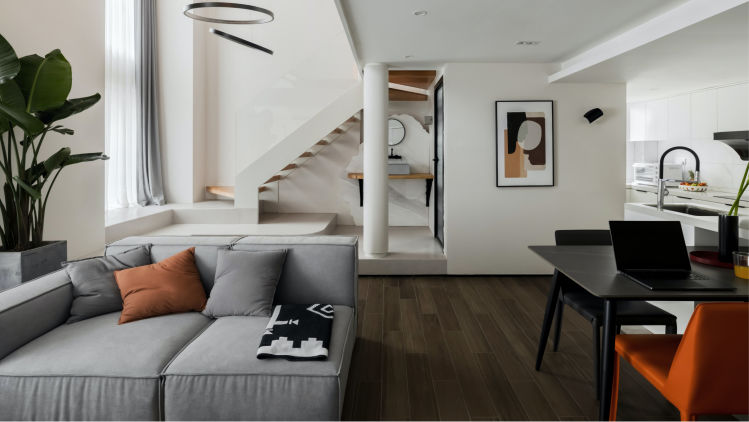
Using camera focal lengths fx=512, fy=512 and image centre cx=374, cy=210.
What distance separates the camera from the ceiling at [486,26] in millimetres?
3586

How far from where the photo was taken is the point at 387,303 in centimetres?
463

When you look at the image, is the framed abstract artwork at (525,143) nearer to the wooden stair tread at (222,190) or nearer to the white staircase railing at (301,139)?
the white staircase railing at (301,139)

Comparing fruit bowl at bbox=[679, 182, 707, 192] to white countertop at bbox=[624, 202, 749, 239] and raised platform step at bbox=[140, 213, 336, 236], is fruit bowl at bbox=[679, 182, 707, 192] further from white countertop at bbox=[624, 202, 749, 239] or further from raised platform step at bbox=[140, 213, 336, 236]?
raised platform step at bbox=[140, 213, 336, 236]

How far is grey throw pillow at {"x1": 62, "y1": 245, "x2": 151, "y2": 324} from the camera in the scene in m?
2.75

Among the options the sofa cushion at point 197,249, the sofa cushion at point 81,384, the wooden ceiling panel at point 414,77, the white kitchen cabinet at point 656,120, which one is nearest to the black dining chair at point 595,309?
the sofa cushion at point 197,249

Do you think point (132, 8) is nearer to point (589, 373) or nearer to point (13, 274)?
point (13, 274)

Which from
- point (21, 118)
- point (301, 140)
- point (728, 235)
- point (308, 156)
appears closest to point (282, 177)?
point (308, 156)

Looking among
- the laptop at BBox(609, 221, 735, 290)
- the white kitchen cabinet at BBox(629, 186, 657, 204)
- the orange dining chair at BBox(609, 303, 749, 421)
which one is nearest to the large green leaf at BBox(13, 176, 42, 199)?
the laptop at BBox(609, 221, 735, 290)

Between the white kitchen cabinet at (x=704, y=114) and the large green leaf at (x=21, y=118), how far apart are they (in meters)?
6.94

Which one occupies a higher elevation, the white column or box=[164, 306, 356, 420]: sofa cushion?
the white column

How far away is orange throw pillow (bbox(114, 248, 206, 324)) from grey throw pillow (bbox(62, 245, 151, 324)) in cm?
6

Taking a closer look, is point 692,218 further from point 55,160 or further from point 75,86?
point 75,86

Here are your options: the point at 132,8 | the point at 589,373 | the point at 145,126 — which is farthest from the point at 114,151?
the point at 589,373

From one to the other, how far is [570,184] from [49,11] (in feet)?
17.3
